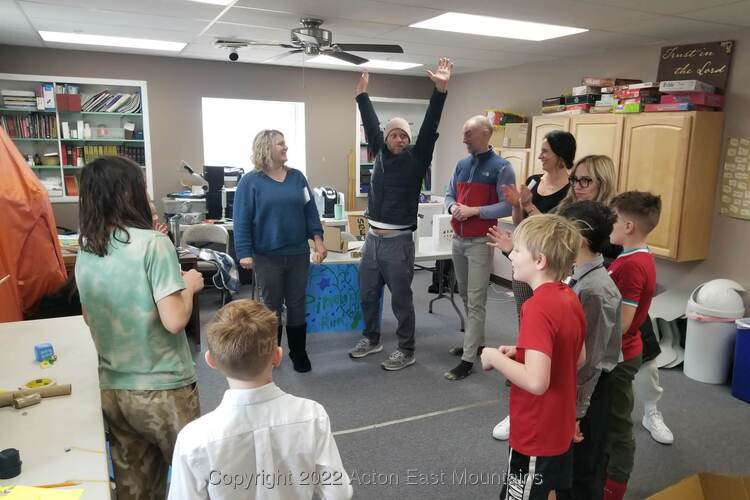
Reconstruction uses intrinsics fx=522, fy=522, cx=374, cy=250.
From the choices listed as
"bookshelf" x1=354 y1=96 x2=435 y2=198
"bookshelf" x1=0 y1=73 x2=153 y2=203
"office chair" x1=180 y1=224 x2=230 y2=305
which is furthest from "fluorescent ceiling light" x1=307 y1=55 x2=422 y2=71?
"office chair" x1=180 y1=224 x2=230 y2=305

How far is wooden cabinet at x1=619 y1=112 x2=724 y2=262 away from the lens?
3.62 m

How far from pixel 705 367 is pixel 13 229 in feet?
13.2

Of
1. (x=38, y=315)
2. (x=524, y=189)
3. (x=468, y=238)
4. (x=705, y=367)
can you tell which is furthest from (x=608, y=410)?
(x=38, y=315)

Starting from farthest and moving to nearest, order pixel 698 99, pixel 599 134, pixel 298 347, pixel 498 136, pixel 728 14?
pixel 498 136 < pixel 599 134 < pixel 698 99 < pixel 298 347 < pixel 728 14

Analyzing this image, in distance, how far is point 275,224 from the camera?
3.06 metres

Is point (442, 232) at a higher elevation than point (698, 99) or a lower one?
lower

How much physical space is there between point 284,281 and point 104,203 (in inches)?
71.2

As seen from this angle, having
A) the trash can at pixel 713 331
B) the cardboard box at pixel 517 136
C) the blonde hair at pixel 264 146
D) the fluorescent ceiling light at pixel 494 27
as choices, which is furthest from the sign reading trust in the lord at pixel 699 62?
the blonde hair at pixel 264 146

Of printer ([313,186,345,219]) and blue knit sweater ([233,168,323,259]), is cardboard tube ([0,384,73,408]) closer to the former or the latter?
blue knit sweater ([233,168,323,259])

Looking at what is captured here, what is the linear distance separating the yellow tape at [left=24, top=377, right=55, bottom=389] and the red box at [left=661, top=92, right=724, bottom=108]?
13.1ft

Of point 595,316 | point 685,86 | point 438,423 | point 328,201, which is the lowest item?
point 438,423

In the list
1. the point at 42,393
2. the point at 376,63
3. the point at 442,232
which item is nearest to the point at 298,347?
the point at 442,232

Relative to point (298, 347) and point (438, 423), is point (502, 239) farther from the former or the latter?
point (298, 347)

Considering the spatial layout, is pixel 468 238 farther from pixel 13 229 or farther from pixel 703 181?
pixel 13 229
